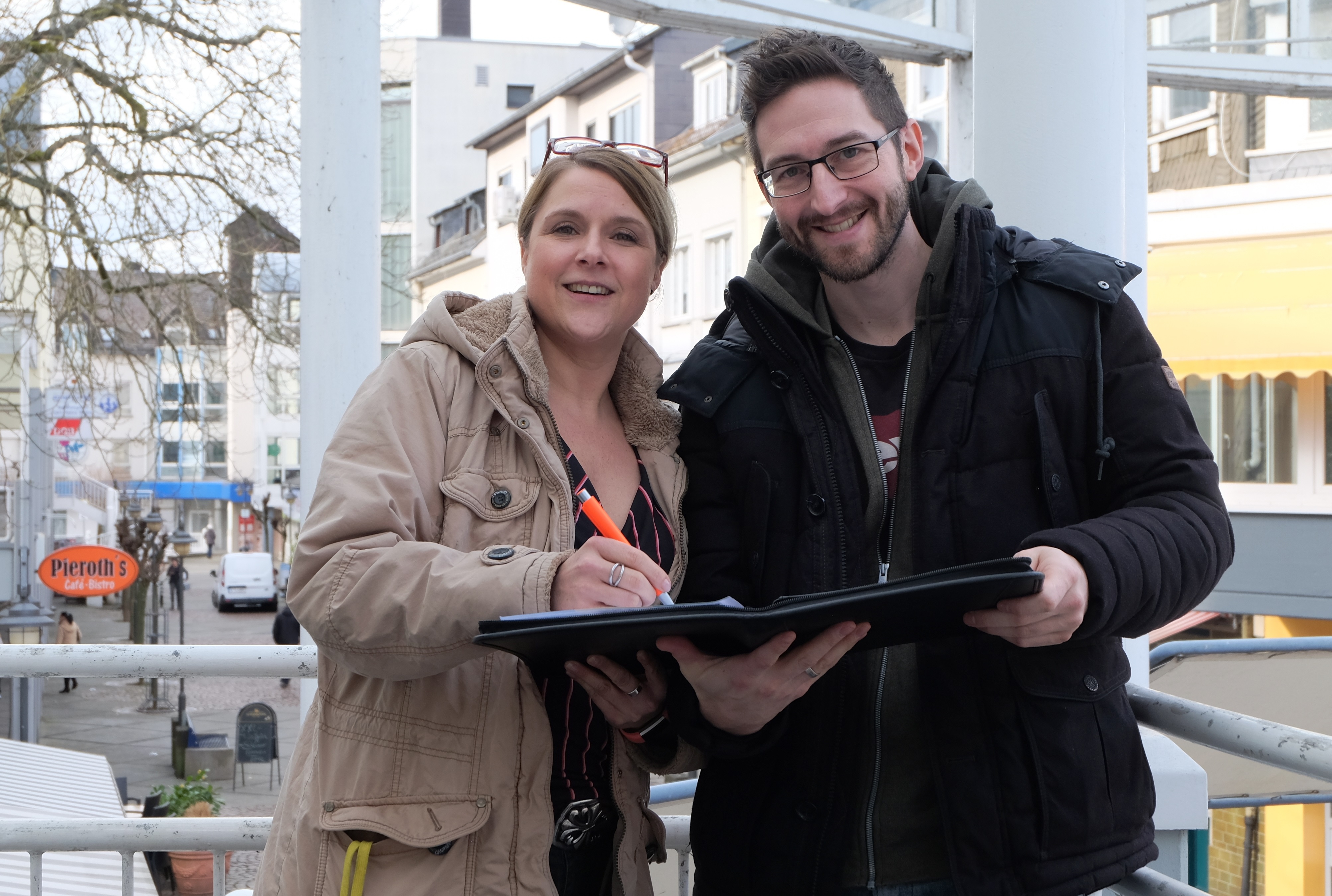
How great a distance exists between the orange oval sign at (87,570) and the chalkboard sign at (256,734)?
486 cm

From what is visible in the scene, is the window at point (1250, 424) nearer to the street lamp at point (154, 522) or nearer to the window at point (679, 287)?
the window at point (679, 287)

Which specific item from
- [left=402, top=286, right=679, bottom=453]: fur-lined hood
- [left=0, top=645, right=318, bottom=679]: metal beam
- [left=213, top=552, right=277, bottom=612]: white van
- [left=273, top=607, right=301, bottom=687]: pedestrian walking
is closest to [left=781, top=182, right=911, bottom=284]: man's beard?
[left=402, top=286, right=679, bottom=453]: fur-lined hood

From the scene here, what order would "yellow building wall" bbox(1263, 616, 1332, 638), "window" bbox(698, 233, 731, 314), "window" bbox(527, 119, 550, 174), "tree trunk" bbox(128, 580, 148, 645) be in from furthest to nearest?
"window" bbox(527, 119, 550, 174)
"tree trunk" bbox(128, 580, 148, 645)
"window" bbox(698, 233, 731, 314)
"yellow building wall" bbox(1263, 616, 1332, 638)

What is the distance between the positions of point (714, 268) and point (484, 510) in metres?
19.1

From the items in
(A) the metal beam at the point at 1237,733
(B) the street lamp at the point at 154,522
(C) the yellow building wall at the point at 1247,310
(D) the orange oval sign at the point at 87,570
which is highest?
(C) the yellow building wall at the point at 1247,310

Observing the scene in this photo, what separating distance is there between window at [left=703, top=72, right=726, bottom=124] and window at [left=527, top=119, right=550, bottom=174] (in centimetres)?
596

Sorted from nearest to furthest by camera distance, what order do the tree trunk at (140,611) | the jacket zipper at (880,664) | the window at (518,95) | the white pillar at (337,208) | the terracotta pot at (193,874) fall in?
the jacket zipper at (880,664) → the white pillar at (337,208) → the terracotta pot at (193,874) → the tree trunk at (140,611) → the window at (518,95)

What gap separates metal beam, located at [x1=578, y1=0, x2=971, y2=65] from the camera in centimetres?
365

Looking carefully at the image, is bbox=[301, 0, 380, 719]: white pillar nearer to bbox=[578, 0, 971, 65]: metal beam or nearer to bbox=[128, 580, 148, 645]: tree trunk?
bbox=[578, 0, 971, 65]: metal beam

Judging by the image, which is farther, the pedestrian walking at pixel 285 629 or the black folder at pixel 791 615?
the pedestrian walking at pixel 285 629

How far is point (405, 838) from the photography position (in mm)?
1794

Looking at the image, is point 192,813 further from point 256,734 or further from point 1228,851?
point 1228,851

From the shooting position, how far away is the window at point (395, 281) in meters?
13.1

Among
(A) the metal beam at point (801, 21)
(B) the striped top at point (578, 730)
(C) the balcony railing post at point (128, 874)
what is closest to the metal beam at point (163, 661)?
(C) the balcony railing post at point (128, 874)
